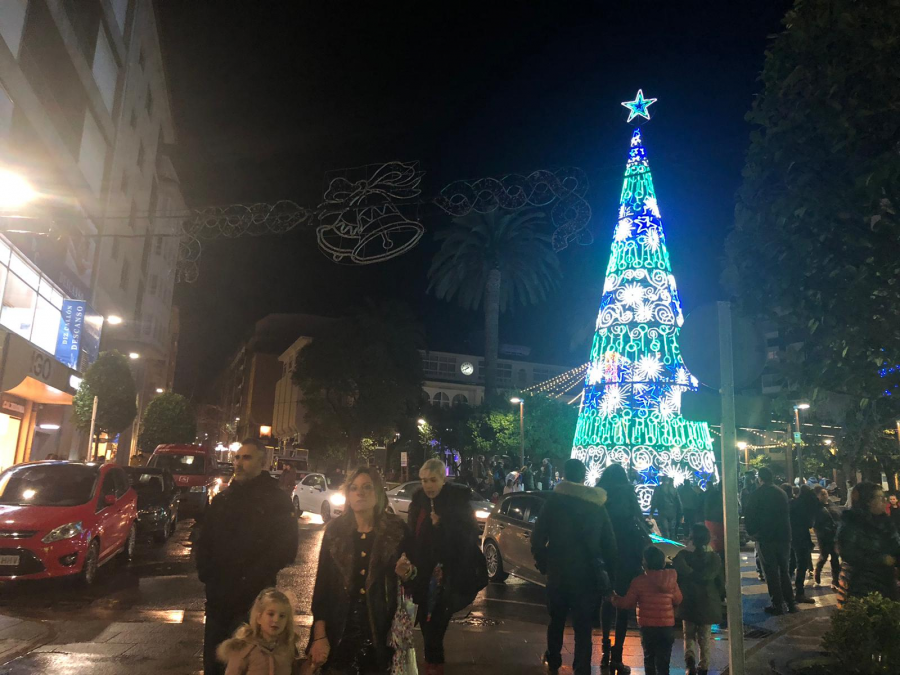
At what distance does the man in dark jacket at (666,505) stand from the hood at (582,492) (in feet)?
36.9

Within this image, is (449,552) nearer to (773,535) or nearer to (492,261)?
(773,535)

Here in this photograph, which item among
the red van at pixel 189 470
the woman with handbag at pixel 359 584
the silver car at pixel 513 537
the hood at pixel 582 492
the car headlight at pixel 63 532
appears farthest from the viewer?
the red van at pixel 189 470

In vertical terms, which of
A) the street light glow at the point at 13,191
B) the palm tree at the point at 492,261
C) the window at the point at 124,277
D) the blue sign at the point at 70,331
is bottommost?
the blue sign at the point at 70,331

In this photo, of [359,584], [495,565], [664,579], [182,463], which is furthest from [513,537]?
[182,463]

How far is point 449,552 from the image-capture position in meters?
5.11

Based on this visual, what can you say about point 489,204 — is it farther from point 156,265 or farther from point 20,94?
point 156,265

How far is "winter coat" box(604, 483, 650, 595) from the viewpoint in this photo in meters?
6.65

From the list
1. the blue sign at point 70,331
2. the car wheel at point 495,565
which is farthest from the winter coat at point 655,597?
the blue sign at point 70,331

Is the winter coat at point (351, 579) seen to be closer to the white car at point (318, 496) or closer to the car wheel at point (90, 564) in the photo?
the car wheel at point (90, 564)

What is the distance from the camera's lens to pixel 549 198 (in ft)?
42.5

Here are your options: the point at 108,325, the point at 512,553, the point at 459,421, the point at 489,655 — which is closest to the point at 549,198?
the point at 512,553

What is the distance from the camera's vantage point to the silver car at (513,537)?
36.1 ft

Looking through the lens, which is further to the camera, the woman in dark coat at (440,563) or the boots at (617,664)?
the boots at (617,664)

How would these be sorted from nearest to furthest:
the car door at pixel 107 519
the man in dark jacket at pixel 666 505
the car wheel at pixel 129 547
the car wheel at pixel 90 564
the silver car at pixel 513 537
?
the car wheel at pixel 90 564, the car door at pixel 107 519, the silver car at pixel 513 537, the car wheel at pixel 129 547, the man in dark jacket at pixel 666 505
